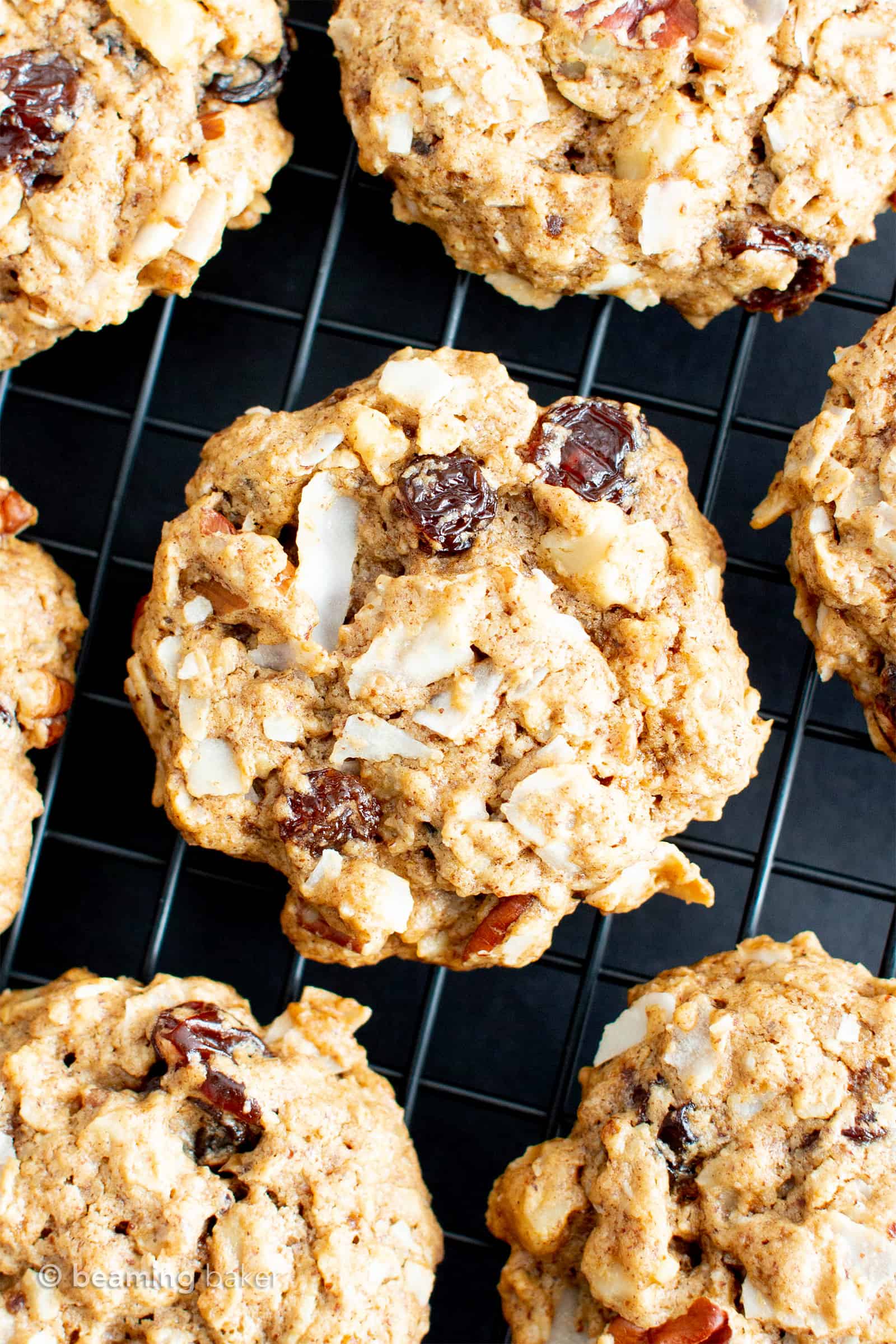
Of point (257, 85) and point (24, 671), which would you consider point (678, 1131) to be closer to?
point (24, 671)

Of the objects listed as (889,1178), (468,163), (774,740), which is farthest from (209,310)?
(889,1178)

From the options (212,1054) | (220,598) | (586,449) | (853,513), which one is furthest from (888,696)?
(212,1054)

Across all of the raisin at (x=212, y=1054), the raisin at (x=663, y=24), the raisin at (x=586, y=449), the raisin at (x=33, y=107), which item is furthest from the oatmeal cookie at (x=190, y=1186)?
the raisin at (x=663, y=24)

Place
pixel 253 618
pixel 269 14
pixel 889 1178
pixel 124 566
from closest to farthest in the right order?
pixel 889 1178 → pixel 253 618 → pixel 269 14 → pixel 124 566

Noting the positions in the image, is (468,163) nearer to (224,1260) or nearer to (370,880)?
(370,880)

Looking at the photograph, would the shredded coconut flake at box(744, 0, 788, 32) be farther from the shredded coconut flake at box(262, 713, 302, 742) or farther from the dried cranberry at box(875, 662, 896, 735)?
the shredded coconut flake at box(262, 713, 302, 742)

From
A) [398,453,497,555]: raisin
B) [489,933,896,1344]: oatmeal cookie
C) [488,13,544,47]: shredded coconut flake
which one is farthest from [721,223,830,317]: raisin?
[489,933,896,1344]: oatmeal cookie
